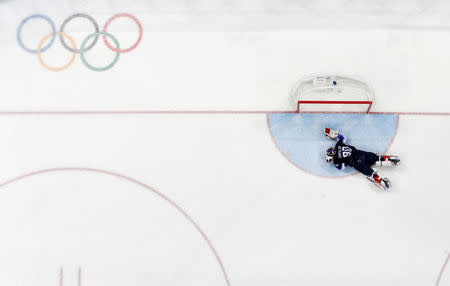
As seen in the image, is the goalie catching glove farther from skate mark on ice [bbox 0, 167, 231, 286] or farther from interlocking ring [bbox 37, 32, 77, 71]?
interlocking ring [bbox 37, 32, 77, 71]

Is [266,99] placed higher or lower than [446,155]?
higher

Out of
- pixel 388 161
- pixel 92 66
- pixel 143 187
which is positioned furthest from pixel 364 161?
pixel 92 66

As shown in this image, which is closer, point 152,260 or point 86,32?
point 152,260

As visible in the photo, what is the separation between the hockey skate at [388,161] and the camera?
3.41 m

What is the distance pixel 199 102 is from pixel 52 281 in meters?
1.93

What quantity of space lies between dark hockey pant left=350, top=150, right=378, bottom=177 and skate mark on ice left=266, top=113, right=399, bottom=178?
11 cm

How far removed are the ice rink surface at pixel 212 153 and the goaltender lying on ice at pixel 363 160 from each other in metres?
0.11

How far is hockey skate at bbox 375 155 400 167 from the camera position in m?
3.41

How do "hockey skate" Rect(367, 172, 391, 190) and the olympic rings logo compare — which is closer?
"hockey skate" Rect(367, 172, 391, 190)

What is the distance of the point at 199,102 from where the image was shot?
3.66 meters

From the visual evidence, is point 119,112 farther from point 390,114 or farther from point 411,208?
point 411,208

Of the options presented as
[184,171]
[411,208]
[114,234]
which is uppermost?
[184,171]

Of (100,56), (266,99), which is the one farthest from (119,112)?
(266,99)

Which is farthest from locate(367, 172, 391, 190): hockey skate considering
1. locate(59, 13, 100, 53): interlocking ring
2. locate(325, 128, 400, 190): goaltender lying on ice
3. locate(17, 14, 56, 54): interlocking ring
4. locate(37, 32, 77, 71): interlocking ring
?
locate(17, 14, 56, 54): interlocking ring
